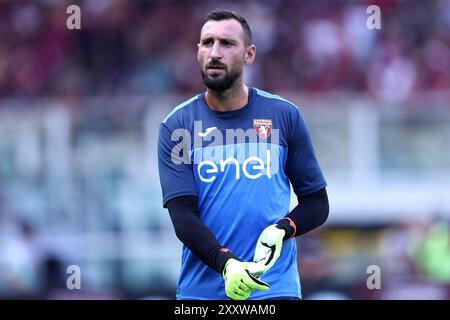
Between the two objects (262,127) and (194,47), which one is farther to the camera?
(194,47)

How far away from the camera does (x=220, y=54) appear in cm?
613

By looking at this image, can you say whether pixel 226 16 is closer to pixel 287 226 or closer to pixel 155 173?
pixel 287 226

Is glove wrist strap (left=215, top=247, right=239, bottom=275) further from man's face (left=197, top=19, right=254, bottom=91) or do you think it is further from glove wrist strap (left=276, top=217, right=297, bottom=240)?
man's face (left=197, top=19, right=254, bottom=91)

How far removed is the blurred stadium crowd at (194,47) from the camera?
15.0m

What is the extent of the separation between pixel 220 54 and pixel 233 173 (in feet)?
2.19

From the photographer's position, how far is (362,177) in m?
13.7

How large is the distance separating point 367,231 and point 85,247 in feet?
11.4

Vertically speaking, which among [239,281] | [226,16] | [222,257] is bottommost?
[239,281]

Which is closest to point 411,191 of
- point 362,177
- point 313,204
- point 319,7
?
point 362,177

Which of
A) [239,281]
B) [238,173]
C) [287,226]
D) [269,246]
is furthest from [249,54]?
[239,281]

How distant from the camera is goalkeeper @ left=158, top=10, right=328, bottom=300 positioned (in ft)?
19.9

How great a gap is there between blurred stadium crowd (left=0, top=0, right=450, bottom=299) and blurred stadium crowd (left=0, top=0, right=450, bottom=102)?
39 millimetres

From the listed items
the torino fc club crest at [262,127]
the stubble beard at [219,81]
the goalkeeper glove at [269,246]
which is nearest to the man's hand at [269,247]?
the goalkeeper glove at [269,246]

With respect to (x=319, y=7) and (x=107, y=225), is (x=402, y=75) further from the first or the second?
(x=107, y=225)
